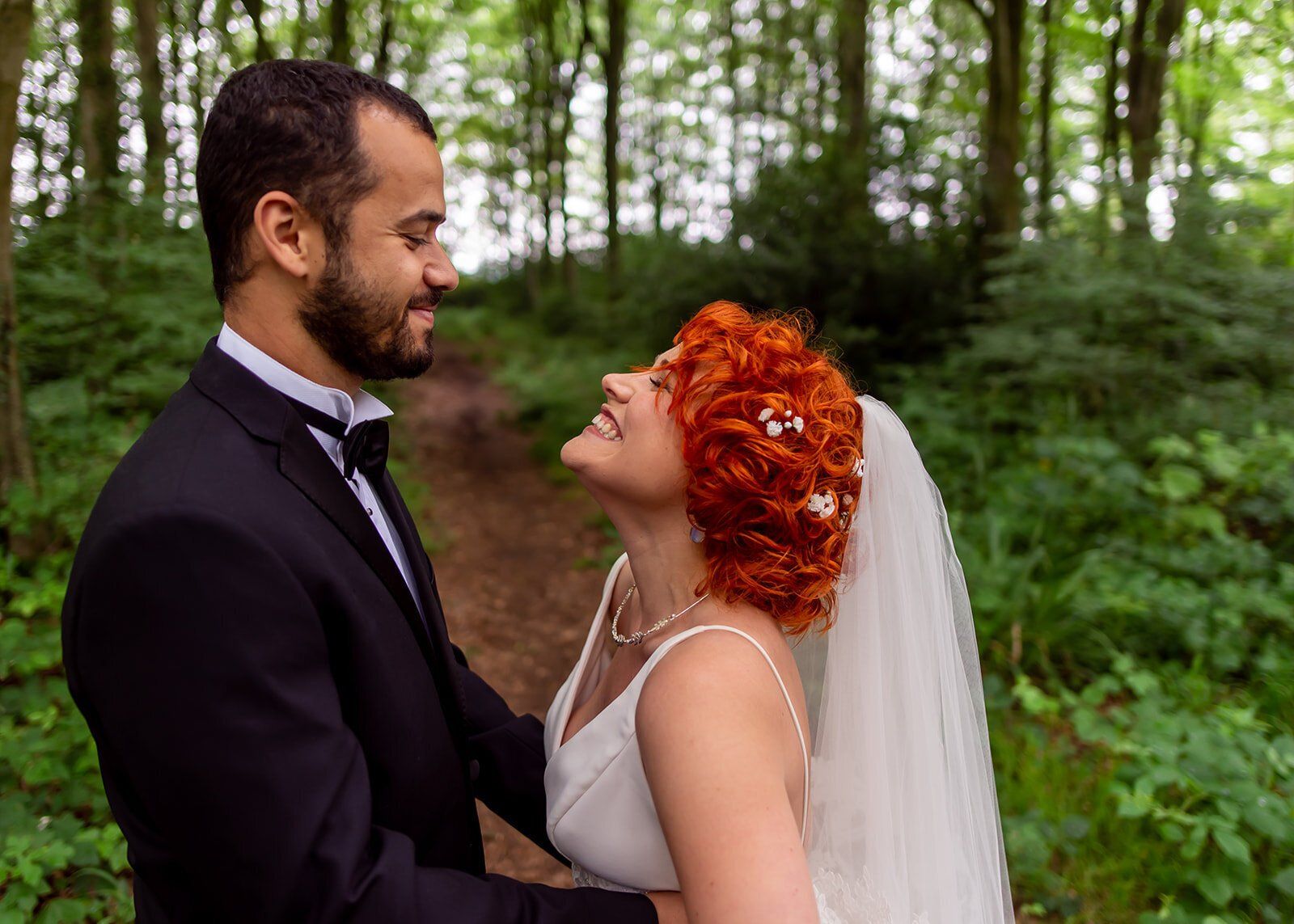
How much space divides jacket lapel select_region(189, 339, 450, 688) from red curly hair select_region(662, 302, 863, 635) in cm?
73

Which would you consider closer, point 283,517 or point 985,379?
point 283,517

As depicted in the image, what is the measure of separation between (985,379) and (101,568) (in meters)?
7.55

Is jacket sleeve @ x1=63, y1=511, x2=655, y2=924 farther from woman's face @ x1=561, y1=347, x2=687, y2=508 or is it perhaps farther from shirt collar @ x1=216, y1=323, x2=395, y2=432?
woman's face @ x1=561, y1=347, x2=687, y2=508

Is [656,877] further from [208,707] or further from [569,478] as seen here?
[569,478]

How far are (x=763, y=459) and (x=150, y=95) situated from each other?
26.0ft

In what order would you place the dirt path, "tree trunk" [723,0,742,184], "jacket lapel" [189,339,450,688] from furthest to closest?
"tree trunk" [723,0,742,184] → the dirt path → "jacket lapel" [189,339,450,688]

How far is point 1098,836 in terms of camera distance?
3695mm

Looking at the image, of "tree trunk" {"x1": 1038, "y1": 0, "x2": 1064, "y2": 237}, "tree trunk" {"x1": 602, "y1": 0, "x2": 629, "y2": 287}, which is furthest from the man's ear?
"tree trunk" {"x1": 602, "y1": 0, "x2": 629, "y2": 287}

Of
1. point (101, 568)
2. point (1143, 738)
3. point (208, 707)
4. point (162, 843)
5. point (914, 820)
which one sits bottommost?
point (1143, 738)

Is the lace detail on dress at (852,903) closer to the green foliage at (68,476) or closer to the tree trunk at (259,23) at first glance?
the green foliage at (68,476)

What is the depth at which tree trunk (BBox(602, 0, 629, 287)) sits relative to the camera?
15.1 metres

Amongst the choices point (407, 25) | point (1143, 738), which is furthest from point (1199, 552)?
point (407, 25)

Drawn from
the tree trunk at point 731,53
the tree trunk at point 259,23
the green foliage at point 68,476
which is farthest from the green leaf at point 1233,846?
the tree trunk at point 731,53

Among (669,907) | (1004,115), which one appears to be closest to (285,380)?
(669,907)
